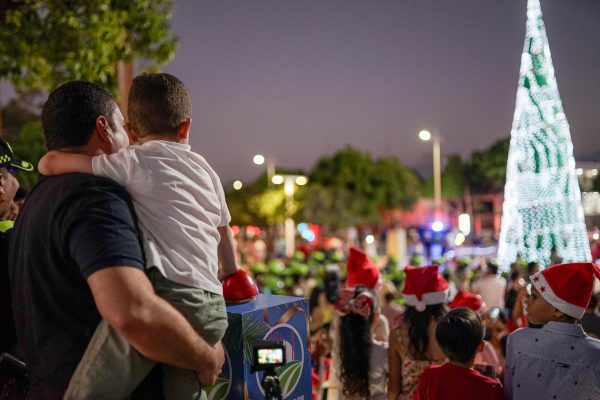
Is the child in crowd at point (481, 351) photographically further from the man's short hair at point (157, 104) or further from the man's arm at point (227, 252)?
the man's short hair at point (157, 104)

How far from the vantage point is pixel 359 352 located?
14.3 ft

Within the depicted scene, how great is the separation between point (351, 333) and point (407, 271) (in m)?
0.65

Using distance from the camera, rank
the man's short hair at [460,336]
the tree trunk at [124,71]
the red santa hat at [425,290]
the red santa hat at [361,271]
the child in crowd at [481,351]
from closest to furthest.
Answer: the man's short hair at [460,336] → the child in crowd at [481,351] → the red santa hat at [425,290] → the red santa hat at [361,271] → the tree trunk at [124,71]

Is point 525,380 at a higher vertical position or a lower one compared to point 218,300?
lower

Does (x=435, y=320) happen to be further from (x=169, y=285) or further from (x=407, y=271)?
(x=169, y=285)

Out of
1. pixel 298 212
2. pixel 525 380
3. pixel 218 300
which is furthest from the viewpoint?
pixel 298 212

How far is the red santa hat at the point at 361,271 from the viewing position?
5625 millimetres

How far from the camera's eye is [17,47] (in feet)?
22.8

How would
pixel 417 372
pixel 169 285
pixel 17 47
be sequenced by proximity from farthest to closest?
pixel 17 47 < pixel 417 372 < pixel 169 285

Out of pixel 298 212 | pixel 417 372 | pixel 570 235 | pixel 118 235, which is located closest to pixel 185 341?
pixel 118 235

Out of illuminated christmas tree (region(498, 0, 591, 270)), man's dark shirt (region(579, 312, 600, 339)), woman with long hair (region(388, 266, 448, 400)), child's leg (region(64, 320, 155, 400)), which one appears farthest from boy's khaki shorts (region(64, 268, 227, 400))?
illuminated christmas tree (region(498, 0, 591, 270))

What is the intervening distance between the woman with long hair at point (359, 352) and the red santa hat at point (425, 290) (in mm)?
354

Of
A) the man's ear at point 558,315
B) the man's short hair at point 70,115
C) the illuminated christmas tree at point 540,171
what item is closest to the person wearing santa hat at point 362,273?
the man's ear at point 558,315

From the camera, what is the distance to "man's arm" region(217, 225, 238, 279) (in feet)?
7.39
